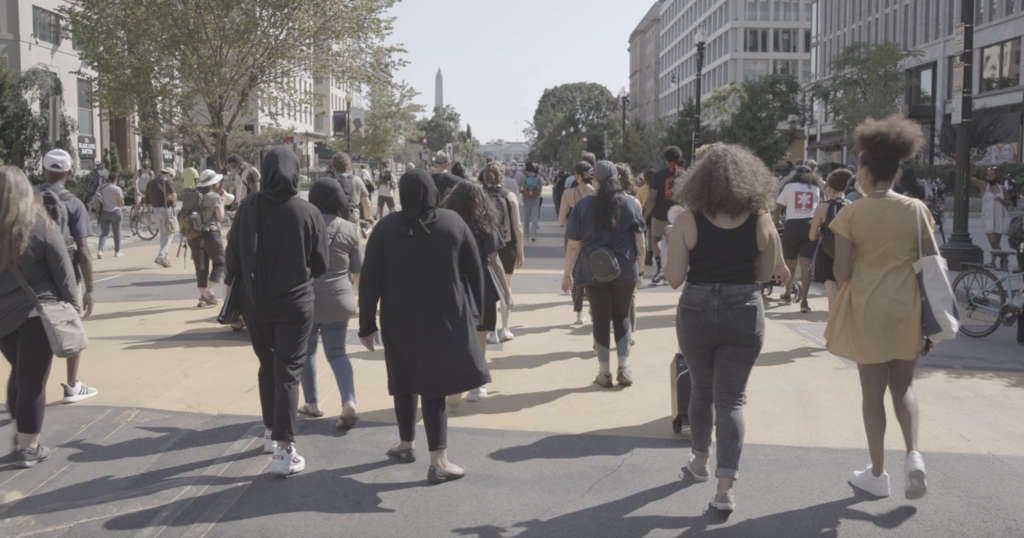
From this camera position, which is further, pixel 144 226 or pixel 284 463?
pixel 144 226

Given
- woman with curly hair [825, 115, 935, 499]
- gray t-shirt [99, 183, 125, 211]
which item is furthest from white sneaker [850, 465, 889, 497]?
gray t-shirt [99, 183, 125, 211]

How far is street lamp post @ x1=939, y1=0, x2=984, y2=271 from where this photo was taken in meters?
14.1

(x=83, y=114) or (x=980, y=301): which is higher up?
(x=83, y=114)

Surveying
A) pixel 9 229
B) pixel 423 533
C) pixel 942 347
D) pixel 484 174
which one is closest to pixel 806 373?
pixel 942 347

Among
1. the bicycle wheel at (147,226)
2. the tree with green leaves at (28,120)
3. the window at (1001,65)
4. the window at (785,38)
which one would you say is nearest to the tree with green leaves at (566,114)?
the window at (785,38)

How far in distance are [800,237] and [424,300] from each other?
6533 mm

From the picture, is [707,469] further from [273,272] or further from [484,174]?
[484,174]

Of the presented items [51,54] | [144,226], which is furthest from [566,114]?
[144,226]

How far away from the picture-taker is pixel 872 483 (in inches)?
183

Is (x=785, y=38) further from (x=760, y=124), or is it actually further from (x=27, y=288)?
(x=27, y=288)

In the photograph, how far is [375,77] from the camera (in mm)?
28875

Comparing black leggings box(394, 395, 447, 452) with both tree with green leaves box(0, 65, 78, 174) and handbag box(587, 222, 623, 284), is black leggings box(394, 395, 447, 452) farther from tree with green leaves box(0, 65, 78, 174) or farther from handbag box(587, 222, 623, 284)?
tree with green leaves box(0, 65, 78, 174)

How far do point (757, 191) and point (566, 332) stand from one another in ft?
16.8

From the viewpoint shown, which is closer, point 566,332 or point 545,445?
point 545,445
